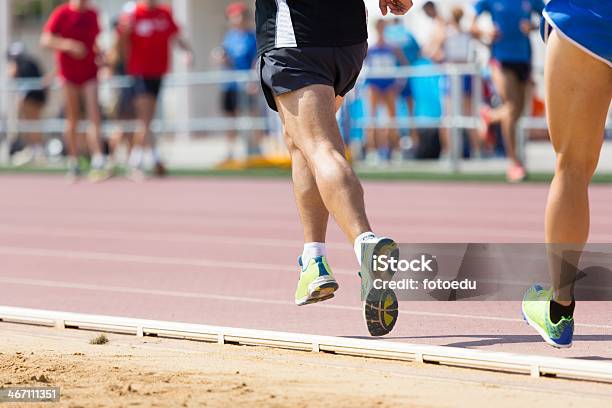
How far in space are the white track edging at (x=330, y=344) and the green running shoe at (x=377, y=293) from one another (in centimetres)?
9

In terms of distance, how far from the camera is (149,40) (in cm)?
1878

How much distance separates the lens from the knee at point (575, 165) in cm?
530

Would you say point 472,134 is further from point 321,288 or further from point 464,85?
point 321,288

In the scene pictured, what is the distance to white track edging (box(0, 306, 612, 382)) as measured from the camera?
4.80 meters

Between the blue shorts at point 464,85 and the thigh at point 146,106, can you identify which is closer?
the blue shorts at point 464,85

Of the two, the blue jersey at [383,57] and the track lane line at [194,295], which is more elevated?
the track lane line at [194,295]

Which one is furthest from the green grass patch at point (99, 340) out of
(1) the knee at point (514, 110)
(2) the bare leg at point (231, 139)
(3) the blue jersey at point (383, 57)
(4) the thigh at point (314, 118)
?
(2) the bare leg at point (231, 139)

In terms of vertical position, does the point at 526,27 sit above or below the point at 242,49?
above

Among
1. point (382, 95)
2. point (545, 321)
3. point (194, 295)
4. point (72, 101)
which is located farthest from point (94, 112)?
point (545, 321)

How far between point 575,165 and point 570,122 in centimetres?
17

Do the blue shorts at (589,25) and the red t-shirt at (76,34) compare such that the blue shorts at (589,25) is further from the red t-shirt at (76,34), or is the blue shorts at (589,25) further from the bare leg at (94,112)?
the red t-shirt at (76,34)

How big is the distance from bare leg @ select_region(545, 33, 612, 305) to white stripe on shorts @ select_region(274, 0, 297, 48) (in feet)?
3.71

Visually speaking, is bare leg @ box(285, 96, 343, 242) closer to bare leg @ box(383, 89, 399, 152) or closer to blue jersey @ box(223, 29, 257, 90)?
bare leg @ box(383, 89, 399, 152)

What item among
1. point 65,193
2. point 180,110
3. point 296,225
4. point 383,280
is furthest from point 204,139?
point 383,280
